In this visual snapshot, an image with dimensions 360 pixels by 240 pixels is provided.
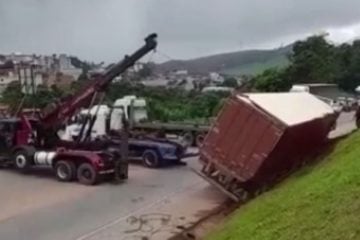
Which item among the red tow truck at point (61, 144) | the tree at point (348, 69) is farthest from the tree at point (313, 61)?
the red tow truck at point (61, 144)

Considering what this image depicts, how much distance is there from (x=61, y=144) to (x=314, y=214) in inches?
614

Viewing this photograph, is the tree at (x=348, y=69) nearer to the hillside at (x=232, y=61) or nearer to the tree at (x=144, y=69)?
the hillside at (x=232, y=61)

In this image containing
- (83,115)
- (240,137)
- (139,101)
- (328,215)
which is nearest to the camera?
(328,215)

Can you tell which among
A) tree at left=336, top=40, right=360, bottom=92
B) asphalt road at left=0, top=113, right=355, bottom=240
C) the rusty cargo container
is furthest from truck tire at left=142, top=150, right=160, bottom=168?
tree at left=336, top=40, right=360, bottom=92

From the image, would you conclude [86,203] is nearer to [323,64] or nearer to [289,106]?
Answer: [289,106]

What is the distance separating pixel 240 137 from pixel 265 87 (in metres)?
31.3

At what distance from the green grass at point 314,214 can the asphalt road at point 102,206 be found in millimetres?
3392

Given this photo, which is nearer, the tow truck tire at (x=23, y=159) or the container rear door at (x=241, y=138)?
the container rear door at (x=241, y=138)

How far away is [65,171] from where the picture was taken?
1989cm

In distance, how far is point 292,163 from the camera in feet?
49.8

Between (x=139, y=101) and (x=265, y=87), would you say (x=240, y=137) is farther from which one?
(x=265, y=87)

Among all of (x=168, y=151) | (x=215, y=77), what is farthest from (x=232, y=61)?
(x=168, y=151)

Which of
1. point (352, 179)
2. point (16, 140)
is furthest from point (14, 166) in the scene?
point (352, 179)

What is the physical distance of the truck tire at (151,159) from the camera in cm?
2289
